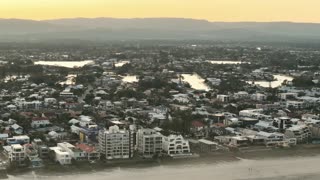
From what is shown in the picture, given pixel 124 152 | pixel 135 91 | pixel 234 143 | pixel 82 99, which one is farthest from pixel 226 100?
pixel 124 152

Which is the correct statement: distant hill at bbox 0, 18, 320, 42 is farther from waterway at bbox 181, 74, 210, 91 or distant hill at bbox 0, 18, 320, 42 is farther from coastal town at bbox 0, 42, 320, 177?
coastal town at bbox 0, 42, 320, 177

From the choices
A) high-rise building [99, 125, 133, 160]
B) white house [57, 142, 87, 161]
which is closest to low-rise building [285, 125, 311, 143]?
high-rise building [99, 125, 133, 160]

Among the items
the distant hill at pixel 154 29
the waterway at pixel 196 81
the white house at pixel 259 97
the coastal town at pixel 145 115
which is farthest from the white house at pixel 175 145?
the distant hill at pixel 154 29

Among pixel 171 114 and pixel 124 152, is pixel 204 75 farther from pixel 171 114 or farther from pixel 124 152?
pixel 124 152

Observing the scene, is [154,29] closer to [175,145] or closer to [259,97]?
[259,97]

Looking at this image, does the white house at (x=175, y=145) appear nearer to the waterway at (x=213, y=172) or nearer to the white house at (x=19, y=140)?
the waterway at (x=213, y=172)

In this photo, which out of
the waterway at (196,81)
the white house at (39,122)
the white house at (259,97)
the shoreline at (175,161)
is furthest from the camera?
the waterway at (196,81)
